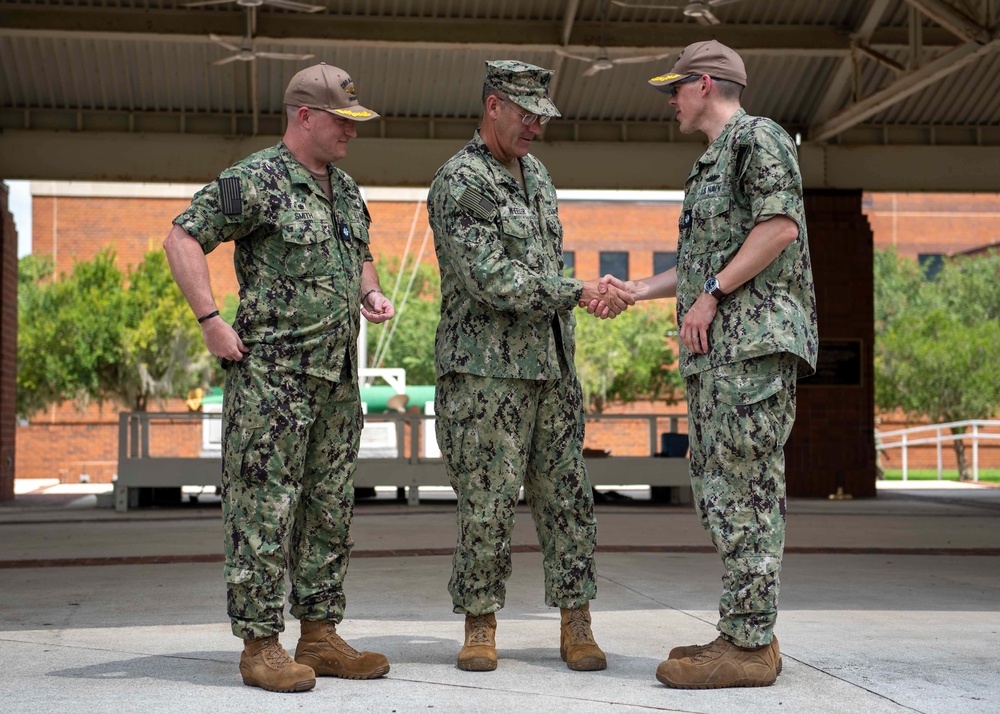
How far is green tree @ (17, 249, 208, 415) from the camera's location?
29.0 metres

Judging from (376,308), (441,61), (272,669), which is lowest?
(272,669)

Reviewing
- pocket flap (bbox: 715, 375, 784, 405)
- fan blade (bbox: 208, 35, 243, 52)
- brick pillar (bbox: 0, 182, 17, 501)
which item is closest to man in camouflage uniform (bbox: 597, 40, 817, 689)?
pocket flap (bbox: 715, 375, 784, 405)

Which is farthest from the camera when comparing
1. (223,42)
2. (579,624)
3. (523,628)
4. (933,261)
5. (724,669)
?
(933,261)

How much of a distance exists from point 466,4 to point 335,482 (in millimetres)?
11162

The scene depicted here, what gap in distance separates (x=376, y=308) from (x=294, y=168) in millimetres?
552

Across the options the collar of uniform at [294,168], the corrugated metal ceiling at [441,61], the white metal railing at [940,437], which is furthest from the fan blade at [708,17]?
the white metal railing at [940,437]

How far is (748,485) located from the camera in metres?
3.90

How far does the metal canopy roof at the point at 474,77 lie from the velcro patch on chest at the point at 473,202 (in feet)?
29.8

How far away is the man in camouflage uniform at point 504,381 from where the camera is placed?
4.20 m

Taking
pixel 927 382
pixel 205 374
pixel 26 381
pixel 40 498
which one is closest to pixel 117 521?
pixel 40 498

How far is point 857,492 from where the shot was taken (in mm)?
17312

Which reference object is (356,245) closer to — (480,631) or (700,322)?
(700,322)

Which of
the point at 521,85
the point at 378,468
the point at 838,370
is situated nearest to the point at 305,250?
the point at 521,85

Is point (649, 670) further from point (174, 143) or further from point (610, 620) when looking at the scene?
point (174, 143)
